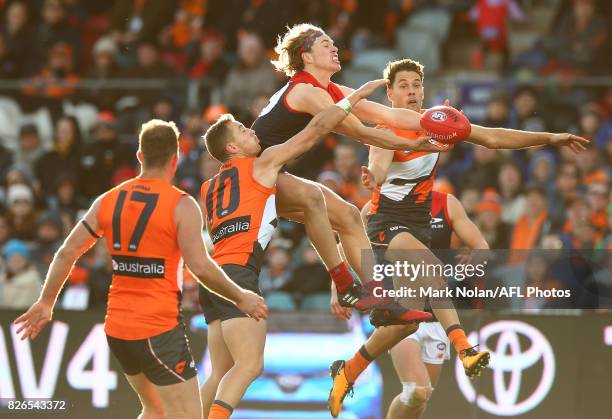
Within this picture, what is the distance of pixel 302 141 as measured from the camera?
914 centimetres

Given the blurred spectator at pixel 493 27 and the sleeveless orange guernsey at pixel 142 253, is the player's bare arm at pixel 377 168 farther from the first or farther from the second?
the blurred spectator at pixel 493 27

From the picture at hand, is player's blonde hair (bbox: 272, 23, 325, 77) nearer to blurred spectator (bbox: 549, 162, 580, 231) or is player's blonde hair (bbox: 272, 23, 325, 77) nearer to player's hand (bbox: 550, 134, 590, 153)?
player's hand (bbox: 550, 134, 590, 153)

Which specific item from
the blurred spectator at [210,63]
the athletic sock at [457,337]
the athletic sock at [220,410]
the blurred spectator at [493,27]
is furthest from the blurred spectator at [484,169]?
the athletic sock at [220,410]

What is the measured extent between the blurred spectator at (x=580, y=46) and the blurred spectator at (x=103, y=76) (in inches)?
213

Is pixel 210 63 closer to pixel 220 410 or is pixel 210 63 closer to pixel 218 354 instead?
pixel 218 354

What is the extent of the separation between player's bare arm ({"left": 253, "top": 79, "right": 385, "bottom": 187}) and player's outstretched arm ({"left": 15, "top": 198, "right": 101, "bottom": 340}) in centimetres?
137

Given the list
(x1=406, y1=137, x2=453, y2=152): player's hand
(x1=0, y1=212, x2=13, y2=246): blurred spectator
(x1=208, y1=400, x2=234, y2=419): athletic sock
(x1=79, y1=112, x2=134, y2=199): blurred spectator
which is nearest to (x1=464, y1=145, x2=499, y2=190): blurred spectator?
(x1=79, y1=112, x2=134, y2=199): blurred spectator

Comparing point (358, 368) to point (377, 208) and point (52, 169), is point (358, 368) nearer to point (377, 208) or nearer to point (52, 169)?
point (377, 208)

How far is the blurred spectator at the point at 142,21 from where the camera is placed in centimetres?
1859

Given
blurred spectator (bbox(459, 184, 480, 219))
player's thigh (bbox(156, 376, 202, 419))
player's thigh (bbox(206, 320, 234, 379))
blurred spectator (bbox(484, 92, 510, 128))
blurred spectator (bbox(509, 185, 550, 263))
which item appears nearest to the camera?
player's thigh (bbox(156, 376, 202, 419))

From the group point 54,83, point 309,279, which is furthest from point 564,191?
point 54,83

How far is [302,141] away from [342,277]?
3.71 ft

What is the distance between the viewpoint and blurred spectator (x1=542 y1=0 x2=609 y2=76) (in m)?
16.4

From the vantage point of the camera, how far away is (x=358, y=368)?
10.4 metres
